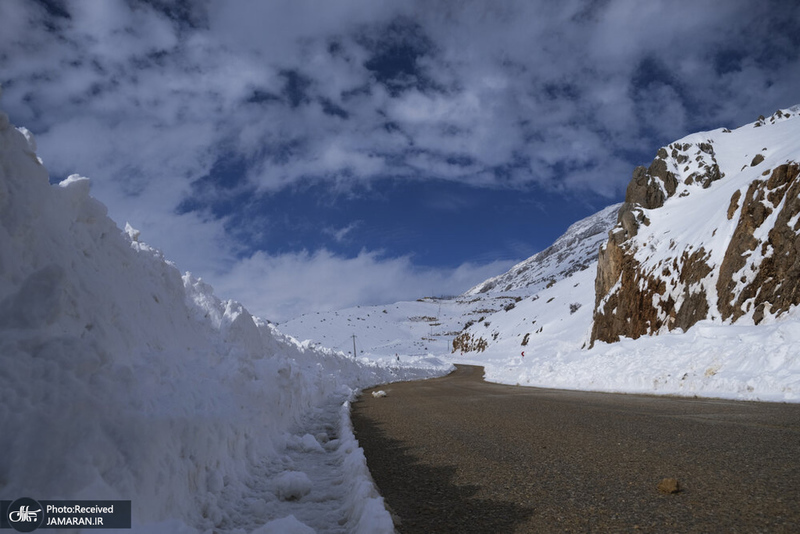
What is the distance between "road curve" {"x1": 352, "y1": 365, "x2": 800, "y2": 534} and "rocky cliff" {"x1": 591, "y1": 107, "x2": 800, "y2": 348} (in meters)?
10.9

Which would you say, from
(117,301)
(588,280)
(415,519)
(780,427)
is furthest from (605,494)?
(588,280)

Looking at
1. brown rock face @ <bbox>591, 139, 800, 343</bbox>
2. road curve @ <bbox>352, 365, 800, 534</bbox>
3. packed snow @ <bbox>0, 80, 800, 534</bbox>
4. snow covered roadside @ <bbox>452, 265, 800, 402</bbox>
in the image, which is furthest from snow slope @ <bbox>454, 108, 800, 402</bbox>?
road curve @ <bbox>352, 365, 800, 534</bbox>

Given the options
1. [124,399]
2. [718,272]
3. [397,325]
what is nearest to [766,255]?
[718,272]

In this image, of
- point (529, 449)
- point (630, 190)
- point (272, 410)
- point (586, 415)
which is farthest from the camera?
point (630, 190)

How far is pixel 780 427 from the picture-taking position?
283 inches

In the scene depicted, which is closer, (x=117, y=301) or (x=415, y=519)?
(x=415, y=519)

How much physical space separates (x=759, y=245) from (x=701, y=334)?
5.03 metres

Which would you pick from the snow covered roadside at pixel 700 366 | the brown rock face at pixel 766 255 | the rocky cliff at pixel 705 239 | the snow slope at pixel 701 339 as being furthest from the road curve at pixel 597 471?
the rocky cliff at pixel 705 239

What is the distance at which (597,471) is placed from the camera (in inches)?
214

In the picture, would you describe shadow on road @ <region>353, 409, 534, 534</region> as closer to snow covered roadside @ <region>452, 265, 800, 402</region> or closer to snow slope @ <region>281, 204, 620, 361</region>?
snow covered roadside @ <region>452, 265, 800, 402</region>

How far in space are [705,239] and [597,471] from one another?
76.7 ft

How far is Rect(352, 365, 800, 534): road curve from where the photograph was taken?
13.1ft

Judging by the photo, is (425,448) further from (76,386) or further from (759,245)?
(759,245)

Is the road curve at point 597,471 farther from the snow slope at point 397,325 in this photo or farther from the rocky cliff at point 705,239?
the snow slope at point 397,325
